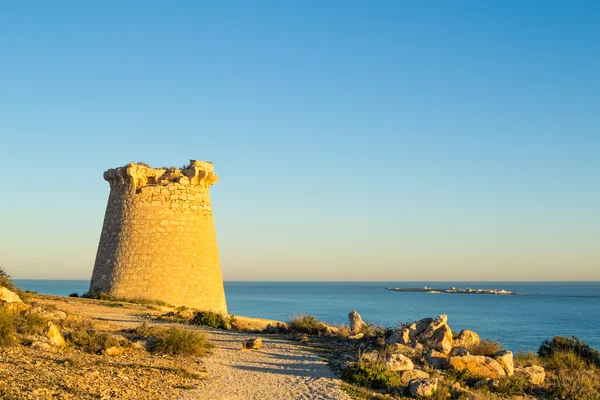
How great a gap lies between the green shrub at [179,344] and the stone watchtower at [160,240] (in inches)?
413

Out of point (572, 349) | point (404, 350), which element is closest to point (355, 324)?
point (404, 350)

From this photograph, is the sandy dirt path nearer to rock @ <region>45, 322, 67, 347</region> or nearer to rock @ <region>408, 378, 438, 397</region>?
rock @ <region>408, 378, 438, 397</region>

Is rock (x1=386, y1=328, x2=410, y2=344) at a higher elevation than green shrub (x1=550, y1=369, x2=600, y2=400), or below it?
higher

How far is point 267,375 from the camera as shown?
36.7 feet

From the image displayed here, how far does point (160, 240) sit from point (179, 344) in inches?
452

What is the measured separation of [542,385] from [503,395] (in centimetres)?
189

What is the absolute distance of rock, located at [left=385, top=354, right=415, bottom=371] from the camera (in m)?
11.6

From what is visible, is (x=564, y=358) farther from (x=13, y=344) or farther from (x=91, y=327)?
(x=13, y=344)

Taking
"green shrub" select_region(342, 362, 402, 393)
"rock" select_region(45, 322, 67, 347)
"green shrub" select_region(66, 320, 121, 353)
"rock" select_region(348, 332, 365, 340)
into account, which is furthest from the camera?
"rock" select_region(348, 332, 365, 340)

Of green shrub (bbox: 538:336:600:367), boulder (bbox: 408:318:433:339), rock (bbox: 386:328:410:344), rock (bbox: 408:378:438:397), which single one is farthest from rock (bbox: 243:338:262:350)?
green shrub (bbox: 538:336:600:367)

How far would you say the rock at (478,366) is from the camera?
487 inches

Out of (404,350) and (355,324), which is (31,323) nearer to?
(404,350)

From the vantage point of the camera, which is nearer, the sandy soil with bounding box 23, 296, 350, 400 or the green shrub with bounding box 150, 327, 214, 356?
the sandy soil with bounding box 23, 296, 350, 400

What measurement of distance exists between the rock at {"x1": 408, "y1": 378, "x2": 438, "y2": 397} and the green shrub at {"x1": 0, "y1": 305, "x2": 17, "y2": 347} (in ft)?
25.0
